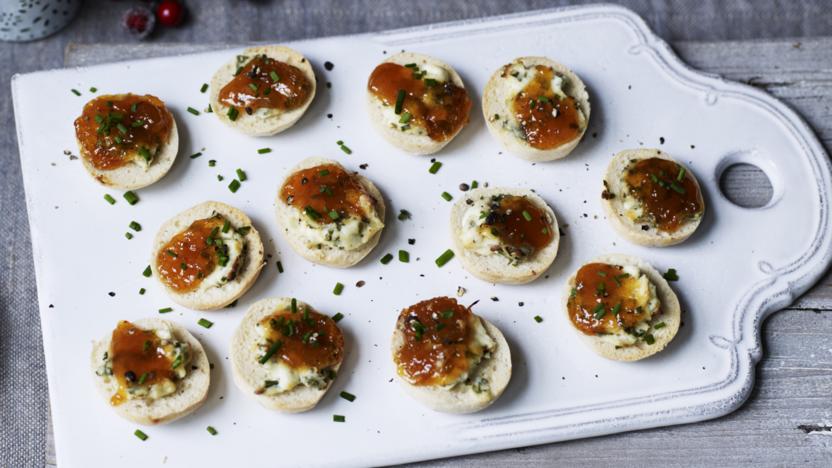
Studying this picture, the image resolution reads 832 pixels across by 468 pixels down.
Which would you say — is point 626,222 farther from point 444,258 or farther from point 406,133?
point 406,133

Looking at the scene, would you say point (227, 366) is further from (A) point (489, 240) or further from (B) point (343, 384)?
(A) point (489, 240)

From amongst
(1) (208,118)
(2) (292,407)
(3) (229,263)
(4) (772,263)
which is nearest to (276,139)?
(1) (208,118)

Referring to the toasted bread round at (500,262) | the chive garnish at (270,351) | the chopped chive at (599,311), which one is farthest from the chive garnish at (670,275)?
the chive garnish at (270,351)

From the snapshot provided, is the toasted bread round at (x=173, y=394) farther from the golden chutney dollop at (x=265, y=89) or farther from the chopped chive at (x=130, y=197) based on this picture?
the golden chutney dollop at (x=265, y=89)

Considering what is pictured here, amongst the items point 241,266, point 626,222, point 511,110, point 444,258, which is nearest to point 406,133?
point 511,110

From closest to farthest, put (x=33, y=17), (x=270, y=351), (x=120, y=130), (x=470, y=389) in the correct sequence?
(x=270, y=351)
(x=470, y=389)
(x=120, y=130)
(x=33, y=17)

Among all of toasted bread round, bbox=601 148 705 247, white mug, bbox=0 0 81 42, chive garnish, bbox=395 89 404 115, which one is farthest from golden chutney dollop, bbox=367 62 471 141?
white mug, bbox=0 0 81 42
